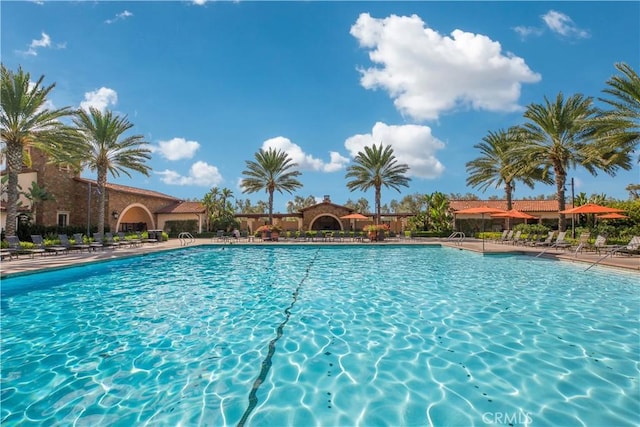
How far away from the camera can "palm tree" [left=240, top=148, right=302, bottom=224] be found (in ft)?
104

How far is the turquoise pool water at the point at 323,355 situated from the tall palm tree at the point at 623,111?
8924 millimetres

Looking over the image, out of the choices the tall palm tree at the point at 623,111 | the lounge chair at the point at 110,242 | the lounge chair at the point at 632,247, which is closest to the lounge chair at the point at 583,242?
the lounge chair at the point at 632,247

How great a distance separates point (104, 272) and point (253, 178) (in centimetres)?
2148

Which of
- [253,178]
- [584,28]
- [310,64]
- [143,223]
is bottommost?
[143,223]

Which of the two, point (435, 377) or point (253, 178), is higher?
point (253, 178)

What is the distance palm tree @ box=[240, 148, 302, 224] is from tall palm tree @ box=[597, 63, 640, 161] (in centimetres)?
2354

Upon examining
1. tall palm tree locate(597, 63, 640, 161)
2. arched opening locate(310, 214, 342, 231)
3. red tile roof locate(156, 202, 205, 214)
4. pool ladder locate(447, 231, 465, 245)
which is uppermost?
tall palm tree locate(597, 63, 640, 161)

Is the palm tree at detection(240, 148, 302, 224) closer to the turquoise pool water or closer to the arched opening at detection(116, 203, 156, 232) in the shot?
the arched opening at detection(116, 203, 156, 232)

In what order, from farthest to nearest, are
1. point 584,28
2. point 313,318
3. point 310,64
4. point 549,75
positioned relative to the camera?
point 310,64 → point 549,75 → point 584,28 → point 313,318

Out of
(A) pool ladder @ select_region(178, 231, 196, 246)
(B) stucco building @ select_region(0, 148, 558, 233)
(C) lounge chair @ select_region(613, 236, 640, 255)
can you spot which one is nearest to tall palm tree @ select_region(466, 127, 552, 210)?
(B) stucco building @ select_region(0, 148, 558, 233)

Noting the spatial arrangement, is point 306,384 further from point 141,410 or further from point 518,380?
point 518,380

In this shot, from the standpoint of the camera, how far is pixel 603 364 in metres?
4.08

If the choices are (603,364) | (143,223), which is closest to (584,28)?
(603,364)

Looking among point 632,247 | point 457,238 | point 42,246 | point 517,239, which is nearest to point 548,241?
point 517,239
